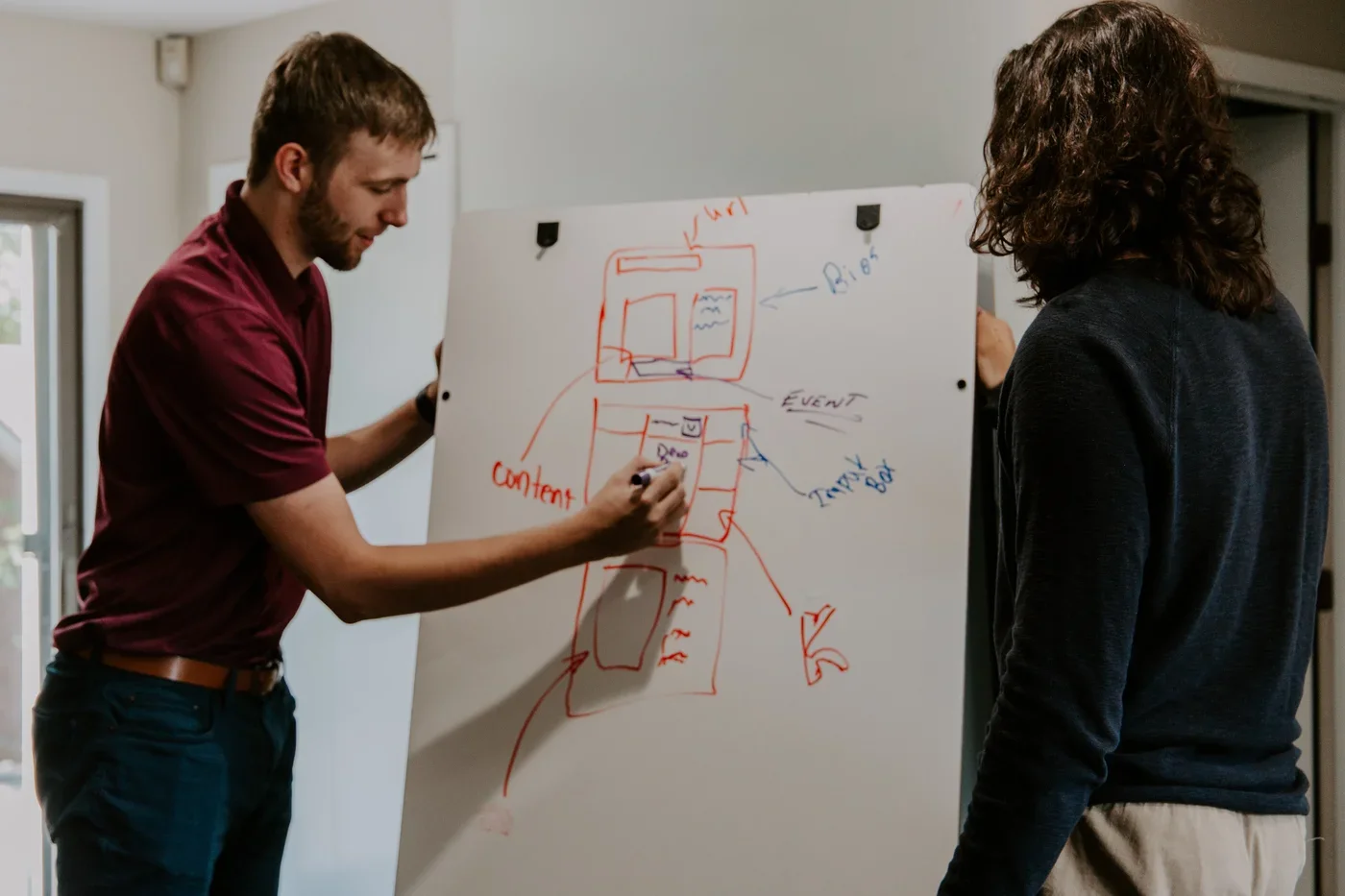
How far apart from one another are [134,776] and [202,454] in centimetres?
37

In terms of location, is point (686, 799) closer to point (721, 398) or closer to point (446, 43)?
point (721, 398)

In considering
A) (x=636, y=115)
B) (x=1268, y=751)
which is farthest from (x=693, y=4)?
(x=1268, y=751)

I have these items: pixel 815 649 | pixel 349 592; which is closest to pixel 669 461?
pixel 815 649

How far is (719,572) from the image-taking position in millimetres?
1500

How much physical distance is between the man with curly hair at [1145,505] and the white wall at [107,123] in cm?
266

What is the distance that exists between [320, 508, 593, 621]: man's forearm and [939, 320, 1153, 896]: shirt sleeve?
62 centimetres

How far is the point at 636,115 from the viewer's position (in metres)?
1.95

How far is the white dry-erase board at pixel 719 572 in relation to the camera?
141 cm

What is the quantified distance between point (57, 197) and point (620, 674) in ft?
7.32

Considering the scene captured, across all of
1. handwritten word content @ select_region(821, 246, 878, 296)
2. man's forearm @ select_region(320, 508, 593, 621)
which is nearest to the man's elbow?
man's forearm @ select_region(320, 508, 593, 621)

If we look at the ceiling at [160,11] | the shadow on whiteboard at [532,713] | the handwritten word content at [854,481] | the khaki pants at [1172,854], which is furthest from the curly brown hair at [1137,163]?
the ceiling at [160,11]

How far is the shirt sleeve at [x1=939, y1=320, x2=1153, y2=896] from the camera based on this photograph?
872mm

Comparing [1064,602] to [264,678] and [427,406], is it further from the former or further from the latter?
[427,406]

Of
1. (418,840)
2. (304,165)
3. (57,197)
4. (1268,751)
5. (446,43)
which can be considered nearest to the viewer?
(1268,751)
